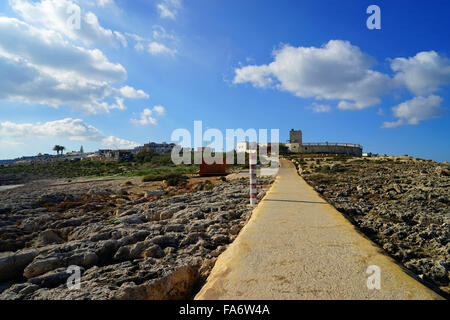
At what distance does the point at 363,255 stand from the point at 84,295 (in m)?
3.58

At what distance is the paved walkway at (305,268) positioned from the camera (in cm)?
230

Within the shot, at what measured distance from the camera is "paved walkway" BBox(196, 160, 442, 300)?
230cm

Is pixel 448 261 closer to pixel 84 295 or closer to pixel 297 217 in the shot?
pixel 297 217

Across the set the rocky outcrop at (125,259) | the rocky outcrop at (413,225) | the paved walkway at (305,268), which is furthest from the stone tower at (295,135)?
the paved walkway at (305,268)

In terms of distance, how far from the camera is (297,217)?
5.38m

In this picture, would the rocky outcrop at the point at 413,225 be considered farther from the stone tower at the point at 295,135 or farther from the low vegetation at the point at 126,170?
the stone tower at the point at 295,135

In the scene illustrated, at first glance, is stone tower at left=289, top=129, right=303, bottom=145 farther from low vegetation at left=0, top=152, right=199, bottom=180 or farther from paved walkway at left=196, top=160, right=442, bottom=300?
paved walkway at left=196, top=160, right=442, bottom=300

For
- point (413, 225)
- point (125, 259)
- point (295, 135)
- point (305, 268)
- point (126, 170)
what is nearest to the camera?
point (305, 268)

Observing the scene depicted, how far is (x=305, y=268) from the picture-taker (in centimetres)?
282

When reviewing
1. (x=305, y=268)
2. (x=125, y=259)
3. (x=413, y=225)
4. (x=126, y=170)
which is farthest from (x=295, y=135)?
(x=305, y=268)

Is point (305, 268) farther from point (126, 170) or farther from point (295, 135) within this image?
point (295, 135)

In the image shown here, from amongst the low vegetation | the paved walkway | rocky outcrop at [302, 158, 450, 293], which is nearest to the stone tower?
the low vegetation
